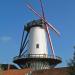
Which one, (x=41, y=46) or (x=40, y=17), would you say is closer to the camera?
(x=41, y=46)

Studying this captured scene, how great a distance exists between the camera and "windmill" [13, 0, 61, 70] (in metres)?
61.5

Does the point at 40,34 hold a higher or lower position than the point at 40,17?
lower

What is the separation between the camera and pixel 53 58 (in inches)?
2443

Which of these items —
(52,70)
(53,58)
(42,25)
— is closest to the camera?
(52,70)

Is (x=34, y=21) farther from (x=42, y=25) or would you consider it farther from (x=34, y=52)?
(x=34, y=52)

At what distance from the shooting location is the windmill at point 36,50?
6150cm

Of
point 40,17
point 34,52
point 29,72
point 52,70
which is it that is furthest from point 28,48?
point 52,70

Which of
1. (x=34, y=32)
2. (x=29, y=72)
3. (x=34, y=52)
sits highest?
(x=34, y=32)

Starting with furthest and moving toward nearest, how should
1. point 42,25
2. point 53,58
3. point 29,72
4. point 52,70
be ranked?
point 42,25, point 53,58, point 29,72, point 52,70

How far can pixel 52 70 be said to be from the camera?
4722 centimetres

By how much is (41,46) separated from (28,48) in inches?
111

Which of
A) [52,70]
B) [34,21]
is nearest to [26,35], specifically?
[34,21]

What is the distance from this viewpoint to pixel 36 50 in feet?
206

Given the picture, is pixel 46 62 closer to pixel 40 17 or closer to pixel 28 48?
pixel 28 48
